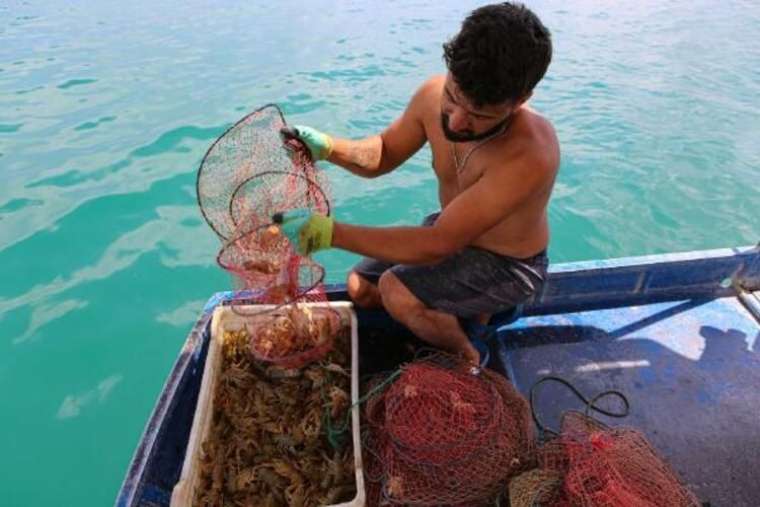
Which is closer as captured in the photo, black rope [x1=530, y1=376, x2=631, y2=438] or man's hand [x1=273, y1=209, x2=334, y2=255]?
man's hand [x1=273, y1=209, x2=334, y2=255]

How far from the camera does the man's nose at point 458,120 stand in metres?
2.65

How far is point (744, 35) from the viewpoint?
16422 mm

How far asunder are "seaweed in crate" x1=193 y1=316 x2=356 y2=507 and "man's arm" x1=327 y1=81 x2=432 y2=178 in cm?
115

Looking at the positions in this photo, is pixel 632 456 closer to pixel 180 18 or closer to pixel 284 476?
pixel 284 476

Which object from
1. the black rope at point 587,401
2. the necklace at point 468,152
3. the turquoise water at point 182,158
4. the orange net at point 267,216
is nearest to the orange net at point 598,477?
the black rope at point 587,401

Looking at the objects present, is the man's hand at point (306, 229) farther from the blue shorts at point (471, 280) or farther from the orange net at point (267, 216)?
the blue shorts at point (471, 280)

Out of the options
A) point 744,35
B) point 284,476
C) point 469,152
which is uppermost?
point 469,152

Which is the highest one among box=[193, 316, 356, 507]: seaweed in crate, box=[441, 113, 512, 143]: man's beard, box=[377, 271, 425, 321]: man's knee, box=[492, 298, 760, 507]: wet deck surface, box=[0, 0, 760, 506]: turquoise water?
box=[441, 113, 512, 143]: man's beard

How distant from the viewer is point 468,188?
9.27ft

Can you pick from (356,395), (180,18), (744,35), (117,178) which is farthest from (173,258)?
(744,35)

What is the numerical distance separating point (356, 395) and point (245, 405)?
0.71 metres

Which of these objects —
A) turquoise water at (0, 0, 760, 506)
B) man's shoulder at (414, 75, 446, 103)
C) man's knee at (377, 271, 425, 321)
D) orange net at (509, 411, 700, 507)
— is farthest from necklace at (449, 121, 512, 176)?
turquoise water at (0, 0, 760, 506)

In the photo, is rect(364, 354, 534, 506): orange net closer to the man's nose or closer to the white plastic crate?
the white plastic crate

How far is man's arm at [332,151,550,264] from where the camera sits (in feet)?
8.86
